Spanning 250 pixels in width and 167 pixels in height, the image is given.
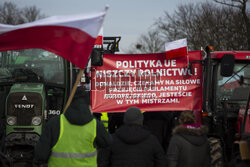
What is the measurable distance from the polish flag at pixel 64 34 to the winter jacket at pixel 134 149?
966 millimetres

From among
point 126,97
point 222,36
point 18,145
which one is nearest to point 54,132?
point 18,145

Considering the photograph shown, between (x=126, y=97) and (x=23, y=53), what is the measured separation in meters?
2.29

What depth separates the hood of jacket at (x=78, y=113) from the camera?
16.1ft

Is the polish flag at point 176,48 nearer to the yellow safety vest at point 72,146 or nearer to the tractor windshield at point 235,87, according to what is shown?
the tractor windshield at point 235,87

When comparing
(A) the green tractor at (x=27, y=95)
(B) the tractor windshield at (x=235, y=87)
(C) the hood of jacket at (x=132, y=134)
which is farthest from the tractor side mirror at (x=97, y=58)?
(C) the hood of jacket at (x=132, y=134)

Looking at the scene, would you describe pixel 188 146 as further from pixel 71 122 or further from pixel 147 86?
pixel 147 86

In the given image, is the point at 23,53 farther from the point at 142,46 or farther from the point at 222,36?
the point at 142,46

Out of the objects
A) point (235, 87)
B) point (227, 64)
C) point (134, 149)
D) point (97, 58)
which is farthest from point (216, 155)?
point (97, 58)

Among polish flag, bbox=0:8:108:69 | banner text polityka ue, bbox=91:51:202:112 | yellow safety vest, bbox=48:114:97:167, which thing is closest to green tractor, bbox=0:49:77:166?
banner text polityka ue, bbox=91:51:202:112

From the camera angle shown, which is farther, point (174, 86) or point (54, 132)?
point (174, 86)

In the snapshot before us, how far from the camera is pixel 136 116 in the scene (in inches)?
201

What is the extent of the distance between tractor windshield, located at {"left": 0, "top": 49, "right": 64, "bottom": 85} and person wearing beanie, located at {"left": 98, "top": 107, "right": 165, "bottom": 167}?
4354mm

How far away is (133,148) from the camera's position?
5.05m

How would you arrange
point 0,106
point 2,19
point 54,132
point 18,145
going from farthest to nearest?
point 2,19
point 0,106
point 18,145
point 54,132
